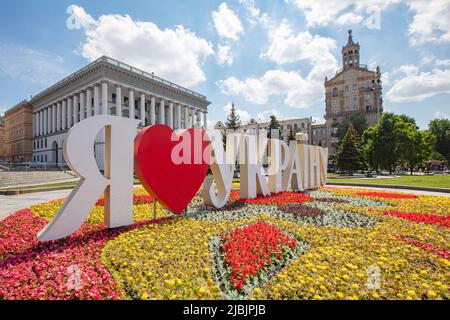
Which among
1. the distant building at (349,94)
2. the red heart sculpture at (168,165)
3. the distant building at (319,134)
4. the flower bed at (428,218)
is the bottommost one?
the flower bed at (428,218)

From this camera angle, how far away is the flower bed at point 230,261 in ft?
10.0

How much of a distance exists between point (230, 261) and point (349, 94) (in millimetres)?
71293

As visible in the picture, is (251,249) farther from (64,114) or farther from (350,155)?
(64,114)

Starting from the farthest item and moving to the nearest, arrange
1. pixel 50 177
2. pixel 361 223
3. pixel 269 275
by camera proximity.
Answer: pixel 50 177, pixel 361 223, pixel 269 275

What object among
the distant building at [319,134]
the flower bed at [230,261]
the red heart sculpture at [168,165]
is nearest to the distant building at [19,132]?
the flower bed at [230,261]

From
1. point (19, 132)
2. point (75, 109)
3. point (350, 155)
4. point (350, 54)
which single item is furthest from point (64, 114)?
point (350, 54)

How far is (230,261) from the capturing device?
3889mm

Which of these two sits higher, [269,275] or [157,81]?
[157,81]

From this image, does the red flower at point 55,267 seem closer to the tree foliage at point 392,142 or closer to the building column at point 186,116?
the tree foliage at point 392,142

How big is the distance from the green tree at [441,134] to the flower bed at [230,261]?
7258 centimetres

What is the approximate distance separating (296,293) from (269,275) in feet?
2.11
